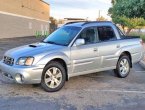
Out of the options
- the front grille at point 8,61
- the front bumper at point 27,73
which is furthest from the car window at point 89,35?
the front grille at point 8,61

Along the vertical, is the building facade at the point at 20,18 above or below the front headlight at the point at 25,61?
above

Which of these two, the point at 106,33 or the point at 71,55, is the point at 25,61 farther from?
the point at 106,33

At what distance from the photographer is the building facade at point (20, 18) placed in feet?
113

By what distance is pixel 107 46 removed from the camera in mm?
9164

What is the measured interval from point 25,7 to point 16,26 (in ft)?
22.6

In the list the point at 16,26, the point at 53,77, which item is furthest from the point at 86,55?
the point at 16,26

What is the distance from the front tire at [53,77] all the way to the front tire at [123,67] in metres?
2.35

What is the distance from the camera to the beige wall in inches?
1398

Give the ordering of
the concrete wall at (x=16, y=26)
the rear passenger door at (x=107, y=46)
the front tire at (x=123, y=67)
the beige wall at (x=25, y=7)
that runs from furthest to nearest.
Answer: the beige wall at (x=25, y=7)
the concrete wall at (x=16, y=26)
the front tire at (x=123, y=67)
the rear passenger door at (x=107, y=46)

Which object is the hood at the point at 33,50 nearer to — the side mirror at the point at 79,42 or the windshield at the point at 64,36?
the windshield at the point at 64,36

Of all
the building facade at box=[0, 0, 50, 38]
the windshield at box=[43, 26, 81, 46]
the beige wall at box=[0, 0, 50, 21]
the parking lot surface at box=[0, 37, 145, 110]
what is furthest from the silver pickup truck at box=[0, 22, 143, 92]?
the beige wall at box=[0, 0, 50, 21]

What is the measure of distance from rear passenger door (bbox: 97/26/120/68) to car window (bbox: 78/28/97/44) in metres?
0.23

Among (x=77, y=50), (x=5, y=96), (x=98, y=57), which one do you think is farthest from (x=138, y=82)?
(x=5, y=96)

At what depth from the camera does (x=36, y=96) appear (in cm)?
729
